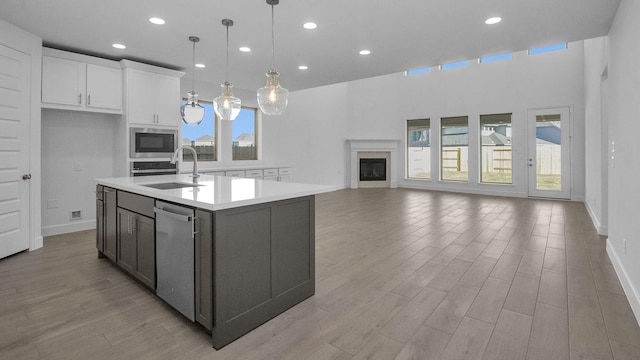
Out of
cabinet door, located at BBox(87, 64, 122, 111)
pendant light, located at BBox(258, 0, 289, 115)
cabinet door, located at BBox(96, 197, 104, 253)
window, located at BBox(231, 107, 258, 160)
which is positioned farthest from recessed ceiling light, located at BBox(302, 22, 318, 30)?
window, located at BBox(231, 107, 258, 160)

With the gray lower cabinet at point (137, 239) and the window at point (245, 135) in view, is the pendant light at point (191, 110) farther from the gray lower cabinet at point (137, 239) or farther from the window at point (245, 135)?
the window at point (245, 135)

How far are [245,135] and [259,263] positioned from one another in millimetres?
5871

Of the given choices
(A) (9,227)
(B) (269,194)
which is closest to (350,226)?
(B) (269,194)

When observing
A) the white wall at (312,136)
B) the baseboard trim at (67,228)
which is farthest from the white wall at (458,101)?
A: the baseboard trim at (67,228)

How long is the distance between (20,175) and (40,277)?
144 cm

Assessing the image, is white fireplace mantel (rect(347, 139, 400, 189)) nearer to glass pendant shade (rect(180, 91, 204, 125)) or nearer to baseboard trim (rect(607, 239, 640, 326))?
glass pendant shade (rect(180, 91, 204, 125))

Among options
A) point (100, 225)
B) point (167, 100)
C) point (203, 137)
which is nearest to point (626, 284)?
point (100, 225)

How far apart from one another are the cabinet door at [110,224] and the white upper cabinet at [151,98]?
1.99 metres

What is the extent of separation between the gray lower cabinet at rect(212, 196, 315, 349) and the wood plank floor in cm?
11

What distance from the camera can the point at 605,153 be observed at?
452 centimetres

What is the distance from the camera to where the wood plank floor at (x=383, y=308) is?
6.30ft

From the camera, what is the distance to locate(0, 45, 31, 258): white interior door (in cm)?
354

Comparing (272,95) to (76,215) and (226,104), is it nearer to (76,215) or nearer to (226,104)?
(226,104)

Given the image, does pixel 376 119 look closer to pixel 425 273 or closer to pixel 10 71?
pixel 425 273
